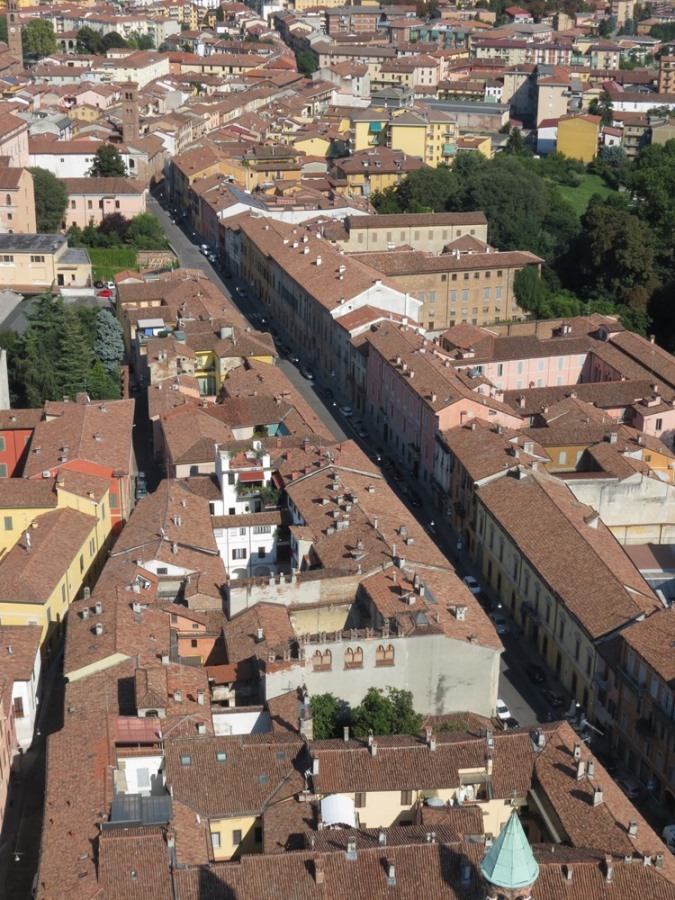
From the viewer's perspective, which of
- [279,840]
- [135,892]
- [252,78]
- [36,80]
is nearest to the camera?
[135,892]

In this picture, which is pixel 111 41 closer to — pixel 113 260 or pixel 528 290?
pixel 113 260

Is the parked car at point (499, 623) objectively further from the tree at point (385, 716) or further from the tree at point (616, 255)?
the tree at point (616, 255)

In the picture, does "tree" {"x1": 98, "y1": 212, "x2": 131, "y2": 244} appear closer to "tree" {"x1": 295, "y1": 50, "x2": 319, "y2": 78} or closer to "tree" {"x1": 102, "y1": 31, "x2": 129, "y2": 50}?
"tree" {"x1": 295, "y1": 50, "x2": 319, "y2": 78}

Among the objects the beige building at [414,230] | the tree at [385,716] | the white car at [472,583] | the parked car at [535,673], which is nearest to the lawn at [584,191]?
the beige building at [414,230]

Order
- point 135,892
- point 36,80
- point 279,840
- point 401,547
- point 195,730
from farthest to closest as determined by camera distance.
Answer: point 36,80 → point 401,547 → point 195,730 → point 279,840 → point 135,892

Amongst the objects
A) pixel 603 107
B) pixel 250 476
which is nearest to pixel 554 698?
pixel 250 476

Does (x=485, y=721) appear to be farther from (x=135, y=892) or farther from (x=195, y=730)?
(x=135, y=892)

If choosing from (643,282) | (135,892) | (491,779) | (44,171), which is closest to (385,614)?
(491,779)

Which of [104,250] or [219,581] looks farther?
[104,250]
